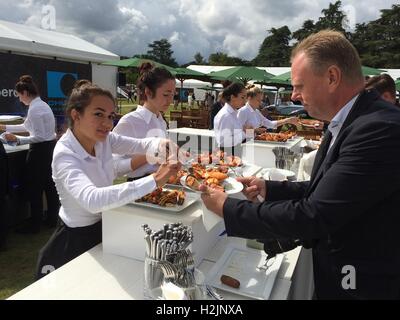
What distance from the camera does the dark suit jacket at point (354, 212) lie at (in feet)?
3.55

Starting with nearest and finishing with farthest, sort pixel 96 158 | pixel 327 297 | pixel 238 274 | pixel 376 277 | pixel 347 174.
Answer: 1. pixel 347 174
2. pixel 376 277
3. pixel 327 297
4. pixel 238 274
5. pixel 96 158

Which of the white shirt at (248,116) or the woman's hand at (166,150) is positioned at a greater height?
the white shirt at (248,116)

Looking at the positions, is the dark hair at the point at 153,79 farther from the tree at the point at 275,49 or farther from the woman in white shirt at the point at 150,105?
the tree at the point at 275,49

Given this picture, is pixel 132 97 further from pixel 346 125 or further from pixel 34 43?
pixel 346 125

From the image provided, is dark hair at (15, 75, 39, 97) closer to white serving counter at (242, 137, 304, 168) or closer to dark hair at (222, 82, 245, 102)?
dark hair at (222, 82, 245, 102)

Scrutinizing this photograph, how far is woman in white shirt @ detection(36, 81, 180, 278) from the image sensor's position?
152 cm

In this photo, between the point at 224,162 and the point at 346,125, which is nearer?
the point at 346,125

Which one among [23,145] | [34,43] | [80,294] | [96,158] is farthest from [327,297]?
[34,43]

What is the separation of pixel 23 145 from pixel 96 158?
3123mm

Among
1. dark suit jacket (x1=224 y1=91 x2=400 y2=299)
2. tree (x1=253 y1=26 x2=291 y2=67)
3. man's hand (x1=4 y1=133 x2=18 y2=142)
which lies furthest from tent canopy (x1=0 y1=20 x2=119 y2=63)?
tree (x1=253 y1=26 x2=291 y2=67)

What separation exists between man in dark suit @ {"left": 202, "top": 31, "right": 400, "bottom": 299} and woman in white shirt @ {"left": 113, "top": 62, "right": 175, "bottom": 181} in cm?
156

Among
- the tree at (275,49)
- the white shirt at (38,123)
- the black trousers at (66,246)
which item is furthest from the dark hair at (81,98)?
the tree at (275,49)

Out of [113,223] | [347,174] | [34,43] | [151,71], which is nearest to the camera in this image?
[347,174]
